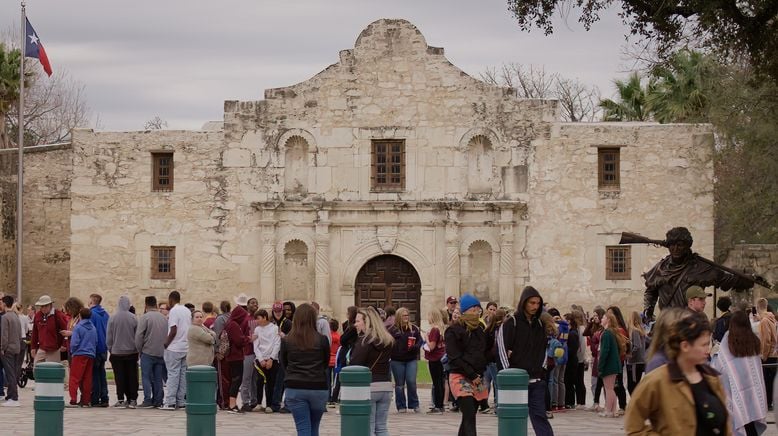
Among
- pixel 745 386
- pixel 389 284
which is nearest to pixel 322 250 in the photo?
pixel 389 284

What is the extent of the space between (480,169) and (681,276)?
62.2ft

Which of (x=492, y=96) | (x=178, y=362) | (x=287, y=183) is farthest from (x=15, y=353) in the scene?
(x=492, y=96)

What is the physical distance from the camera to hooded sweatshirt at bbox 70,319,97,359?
20.3 m

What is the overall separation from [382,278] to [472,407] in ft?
63.2

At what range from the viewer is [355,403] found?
43.9 ft

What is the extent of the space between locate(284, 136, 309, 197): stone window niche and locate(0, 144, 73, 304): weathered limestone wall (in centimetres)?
679

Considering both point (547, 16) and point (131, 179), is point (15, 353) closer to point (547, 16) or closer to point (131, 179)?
point (547, 16)

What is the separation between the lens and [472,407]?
14.5 meters

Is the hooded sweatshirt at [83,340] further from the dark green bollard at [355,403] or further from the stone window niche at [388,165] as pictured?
the stone window niche at [388,165]

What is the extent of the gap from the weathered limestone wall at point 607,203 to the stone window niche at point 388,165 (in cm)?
305

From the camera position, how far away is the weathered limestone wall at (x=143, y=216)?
33750mm

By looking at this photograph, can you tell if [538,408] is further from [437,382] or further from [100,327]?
[100,327]

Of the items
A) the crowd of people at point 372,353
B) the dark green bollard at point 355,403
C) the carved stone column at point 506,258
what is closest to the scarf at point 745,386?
the crowd of people at point 372,353

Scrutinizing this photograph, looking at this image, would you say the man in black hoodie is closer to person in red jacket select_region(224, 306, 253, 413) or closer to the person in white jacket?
the person in white jacket
